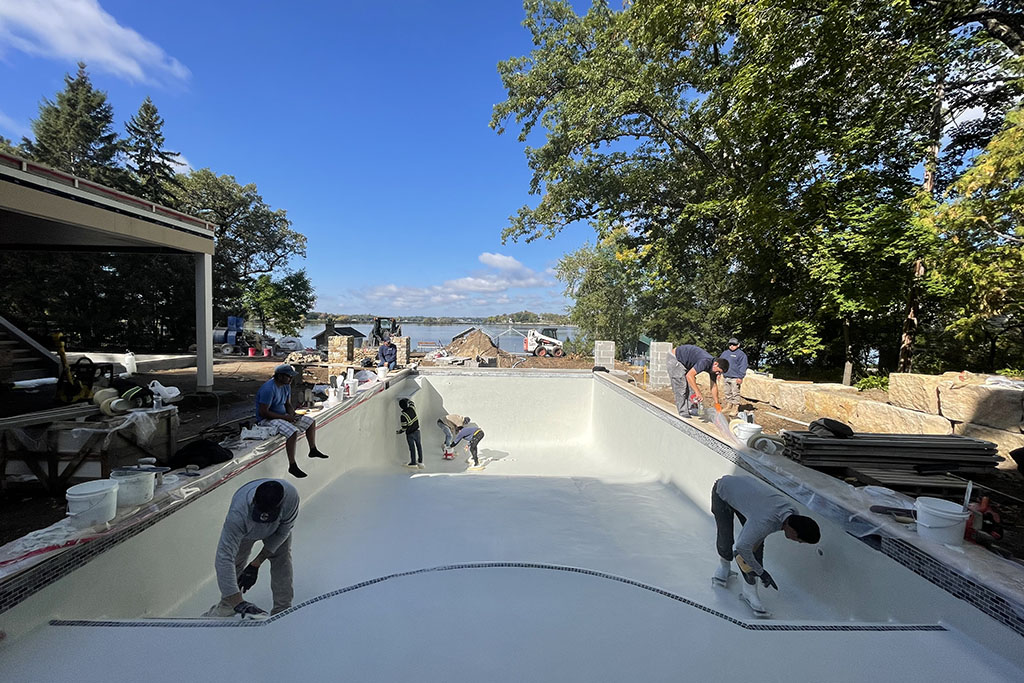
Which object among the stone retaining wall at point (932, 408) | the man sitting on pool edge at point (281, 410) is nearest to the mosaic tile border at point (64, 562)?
the man sitting on pool edge at point (281, 410)

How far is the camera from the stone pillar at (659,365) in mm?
9648

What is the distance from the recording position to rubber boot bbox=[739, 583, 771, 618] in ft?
9.23

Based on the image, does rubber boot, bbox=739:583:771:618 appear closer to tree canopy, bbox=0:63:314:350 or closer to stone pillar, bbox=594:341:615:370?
stone pillar, bbox=594:341:615:370

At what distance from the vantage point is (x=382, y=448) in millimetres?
7555

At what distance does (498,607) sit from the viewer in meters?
2.34

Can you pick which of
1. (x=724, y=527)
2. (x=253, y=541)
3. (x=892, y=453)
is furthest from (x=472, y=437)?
(x=892, y=453)

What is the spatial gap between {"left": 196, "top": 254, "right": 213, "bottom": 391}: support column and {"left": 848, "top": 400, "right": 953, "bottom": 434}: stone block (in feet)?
35.2

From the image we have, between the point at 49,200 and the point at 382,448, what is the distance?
18.4 ft

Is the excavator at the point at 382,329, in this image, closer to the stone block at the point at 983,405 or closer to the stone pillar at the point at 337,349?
the stone pillar at the point at 337,349

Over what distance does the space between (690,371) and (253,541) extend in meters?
5.20

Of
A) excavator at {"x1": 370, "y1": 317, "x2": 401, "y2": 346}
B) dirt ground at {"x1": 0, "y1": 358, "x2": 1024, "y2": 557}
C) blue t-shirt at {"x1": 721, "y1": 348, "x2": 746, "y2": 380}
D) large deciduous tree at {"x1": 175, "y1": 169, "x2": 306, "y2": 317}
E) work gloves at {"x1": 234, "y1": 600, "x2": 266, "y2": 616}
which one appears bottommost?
work gloves at {"x1": 234, "y1": 600, "x2": 266, "y2": 616}

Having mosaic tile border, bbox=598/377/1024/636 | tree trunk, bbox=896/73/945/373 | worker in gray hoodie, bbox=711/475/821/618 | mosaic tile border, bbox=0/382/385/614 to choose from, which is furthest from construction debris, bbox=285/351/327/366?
tree trunk, bbox=896/73/945/373

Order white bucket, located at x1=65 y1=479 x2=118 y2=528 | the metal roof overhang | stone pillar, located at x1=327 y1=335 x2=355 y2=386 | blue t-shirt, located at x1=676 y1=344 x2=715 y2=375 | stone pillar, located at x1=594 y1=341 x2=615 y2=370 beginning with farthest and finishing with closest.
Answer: stone pillar, located at x1=594 y1=341 x2=615 y2=370 → stone pillar, located at x1=327 y1=335 x2=355 y2=386 → blue t-shirt, located at x1=676 y1=344 x2=715 y2=375 → the metal roof overhang → white bucket, located at x1=65 y1=479 x2=118 y2=528

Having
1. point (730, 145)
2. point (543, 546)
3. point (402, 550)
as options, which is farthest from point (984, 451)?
point (730, 145)
